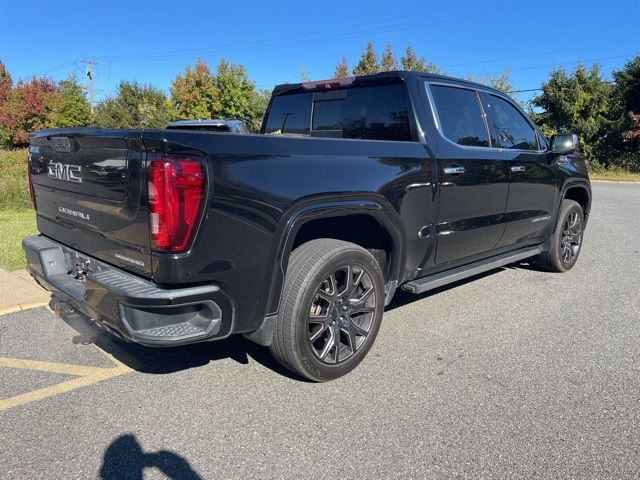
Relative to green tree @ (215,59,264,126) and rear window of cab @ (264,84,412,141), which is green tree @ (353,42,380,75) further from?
rear window of cab @ (264,84,412,141)

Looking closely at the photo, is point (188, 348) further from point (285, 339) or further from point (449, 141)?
point (449, 141)

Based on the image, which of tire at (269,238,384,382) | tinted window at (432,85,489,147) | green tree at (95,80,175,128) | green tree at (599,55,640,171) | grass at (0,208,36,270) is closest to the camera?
tire at (269,238,384,382)

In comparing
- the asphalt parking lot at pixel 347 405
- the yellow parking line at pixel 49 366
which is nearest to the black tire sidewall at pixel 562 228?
the asphalt parking lot at pixel 347 405

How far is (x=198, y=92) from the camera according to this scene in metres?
30.0

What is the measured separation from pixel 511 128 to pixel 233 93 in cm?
2660

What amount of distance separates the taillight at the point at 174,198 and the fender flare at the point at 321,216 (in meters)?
0.51

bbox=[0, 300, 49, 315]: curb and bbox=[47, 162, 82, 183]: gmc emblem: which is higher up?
bbox=[47, 162, 82, 183]: gmc emblem

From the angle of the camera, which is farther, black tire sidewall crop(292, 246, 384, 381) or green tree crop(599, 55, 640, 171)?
green tree crop(599, 55, 640, 171)

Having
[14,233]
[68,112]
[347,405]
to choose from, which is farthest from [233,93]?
[347,405]

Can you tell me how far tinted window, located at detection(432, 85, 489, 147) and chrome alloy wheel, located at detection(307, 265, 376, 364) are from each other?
1.46 m

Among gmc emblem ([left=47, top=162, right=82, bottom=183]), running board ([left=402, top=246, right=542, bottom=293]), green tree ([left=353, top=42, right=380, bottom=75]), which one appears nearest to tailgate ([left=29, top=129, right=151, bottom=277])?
gmc emblem ([left=47, top=162, right=82, bottom=183])

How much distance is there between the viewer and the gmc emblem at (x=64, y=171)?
294 centimetres

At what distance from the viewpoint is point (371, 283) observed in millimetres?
3334

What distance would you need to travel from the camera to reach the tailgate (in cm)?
250
